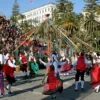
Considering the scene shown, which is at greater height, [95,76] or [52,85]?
[95,76]

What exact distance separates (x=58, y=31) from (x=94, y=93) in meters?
3.33

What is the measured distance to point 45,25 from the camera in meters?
12.4

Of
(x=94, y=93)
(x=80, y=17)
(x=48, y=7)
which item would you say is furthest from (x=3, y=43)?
(x=48, y=7)

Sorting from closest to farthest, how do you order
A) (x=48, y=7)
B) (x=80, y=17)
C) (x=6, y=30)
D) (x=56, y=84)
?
(x=56, y=84), (x=6, y=30), (x=80, y=17), (x=48, y=7)

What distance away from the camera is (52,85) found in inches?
368

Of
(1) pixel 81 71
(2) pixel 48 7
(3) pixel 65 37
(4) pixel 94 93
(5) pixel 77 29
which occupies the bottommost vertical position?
(4) pixel 94 93

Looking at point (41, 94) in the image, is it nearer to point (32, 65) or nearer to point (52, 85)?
point (52, 85)

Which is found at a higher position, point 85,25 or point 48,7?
point 48,7

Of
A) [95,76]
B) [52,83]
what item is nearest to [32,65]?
[95,76]

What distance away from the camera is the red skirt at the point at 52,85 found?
9.27m

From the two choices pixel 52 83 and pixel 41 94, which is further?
pixel 41 94

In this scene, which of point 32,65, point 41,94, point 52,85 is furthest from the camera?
point 32,65

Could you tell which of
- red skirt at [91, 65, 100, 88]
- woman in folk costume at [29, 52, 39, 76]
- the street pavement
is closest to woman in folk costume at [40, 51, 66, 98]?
the street pavement

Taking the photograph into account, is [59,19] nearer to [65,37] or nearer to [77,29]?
[77,29]
